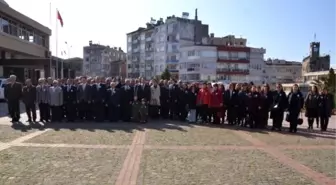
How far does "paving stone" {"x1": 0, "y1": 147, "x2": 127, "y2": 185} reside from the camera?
26.9ft

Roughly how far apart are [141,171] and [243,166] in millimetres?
2442

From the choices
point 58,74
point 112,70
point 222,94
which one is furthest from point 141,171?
point 112,70

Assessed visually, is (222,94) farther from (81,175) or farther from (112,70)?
(112,70)

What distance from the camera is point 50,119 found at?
1866 centimetres

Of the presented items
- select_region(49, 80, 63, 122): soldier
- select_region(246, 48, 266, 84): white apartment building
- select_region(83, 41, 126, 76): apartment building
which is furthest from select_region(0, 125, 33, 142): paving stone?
select_region(83, 41, 126, 76): apartment building

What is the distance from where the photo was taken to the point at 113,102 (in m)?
18.4

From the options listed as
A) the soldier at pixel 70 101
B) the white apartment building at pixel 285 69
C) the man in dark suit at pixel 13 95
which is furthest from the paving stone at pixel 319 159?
the white apartment building at pixel 285 69

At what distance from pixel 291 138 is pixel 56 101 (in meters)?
9.68

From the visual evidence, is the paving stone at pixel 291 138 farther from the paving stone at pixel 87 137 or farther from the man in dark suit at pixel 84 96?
the man in dark suit at pixel 84 96

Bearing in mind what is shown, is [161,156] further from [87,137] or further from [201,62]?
[201,62]

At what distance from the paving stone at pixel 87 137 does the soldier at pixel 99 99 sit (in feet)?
9.87

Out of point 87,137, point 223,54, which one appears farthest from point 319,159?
point 223,54

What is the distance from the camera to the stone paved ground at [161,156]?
8.52 meters

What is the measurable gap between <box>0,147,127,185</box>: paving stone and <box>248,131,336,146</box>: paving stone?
5.45 metres
